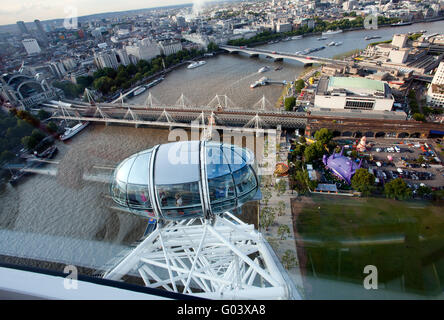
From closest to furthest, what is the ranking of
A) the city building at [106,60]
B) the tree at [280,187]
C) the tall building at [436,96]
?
1. the tree at [280,187]
2. the tall building at [436,96]
3. the city building at [106,60]

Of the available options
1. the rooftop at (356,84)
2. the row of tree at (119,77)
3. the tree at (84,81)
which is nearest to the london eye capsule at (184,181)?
the rooftop at (356,84)

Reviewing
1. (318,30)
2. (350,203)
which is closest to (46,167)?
(350,203)

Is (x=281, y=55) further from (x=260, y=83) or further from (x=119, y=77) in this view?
(x=119, y=77)

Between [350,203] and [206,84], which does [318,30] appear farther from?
[350,203]

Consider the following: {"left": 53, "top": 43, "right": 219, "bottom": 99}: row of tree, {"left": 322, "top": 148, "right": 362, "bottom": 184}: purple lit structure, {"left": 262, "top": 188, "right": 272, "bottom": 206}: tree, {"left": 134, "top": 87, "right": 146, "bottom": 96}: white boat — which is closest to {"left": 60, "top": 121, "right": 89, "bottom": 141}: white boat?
{"left": 134, "top": 87, "right": 146, "bottom": 96}: white boat

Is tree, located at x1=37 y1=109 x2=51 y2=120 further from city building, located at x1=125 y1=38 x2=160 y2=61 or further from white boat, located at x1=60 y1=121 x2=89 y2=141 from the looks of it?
city building, located at x1=125 y1=38 x2=160 y2=61

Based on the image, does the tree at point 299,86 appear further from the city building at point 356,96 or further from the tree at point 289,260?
the tree at point 289,260

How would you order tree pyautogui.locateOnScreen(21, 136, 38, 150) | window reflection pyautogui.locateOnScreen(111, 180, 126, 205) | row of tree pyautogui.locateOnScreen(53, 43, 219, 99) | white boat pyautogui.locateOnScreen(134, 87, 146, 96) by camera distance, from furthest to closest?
white boat pyautogui.locateOnScreen(134, 87, 146, 96) → row of tree pyautogui.locateOnScreen(53, 43, 219, 99) → tree pyautogui.locateOnScreen(21, 136, 38, 150) → window reflection pyautogui.locateOnScreen(111, 180, 126, 205)
